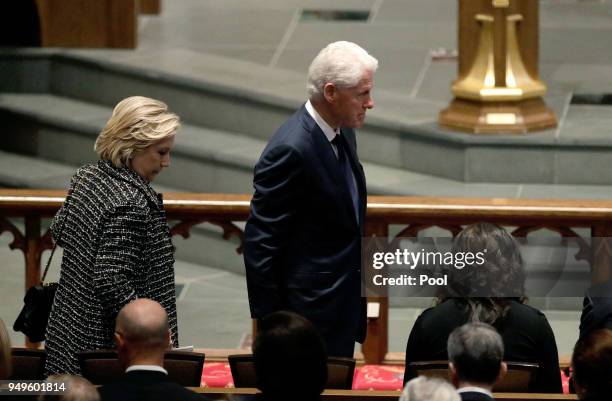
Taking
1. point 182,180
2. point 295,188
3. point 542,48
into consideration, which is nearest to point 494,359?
point 295,188

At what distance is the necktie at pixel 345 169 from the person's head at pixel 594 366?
3.69 ft

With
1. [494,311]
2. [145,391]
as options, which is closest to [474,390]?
[494,311]

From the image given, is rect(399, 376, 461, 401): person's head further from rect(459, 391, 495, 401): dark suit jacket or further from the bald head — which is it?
the bald head

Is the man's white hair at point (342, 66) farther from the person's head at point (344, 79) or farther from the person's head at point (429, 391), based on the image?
the person's head at point (429, 391)

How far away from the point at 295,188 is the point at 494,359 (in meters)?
1.01

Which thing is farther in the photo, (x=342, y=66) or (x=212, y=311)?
(x=212, y=311)

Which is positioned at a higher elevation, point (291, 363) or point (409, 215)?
point (409, 215)

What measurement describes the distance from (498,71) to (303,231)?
356 centimetres

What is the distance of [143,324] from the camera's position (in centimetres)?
375

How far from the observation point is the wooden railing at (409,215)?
571 cm

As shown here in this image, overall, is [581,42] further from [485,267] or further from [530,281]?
[485,267]

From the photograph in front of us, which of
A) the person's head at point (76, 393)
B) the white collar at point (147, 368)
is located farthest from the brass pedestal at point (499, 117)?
the person's head at point (76, 393)

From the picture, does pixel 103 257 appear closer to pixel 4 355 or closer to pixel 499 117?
pixel 4 355

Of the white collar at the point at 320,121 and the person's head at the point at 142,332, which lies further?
the white collar at the point at 320,121
